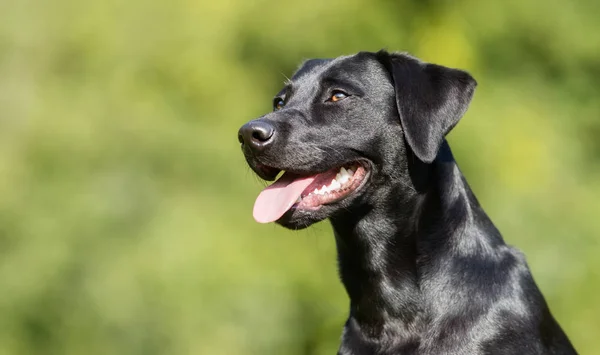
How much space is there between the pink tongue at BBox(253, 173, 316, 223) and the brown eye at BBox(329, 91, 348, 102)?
1.19 feet

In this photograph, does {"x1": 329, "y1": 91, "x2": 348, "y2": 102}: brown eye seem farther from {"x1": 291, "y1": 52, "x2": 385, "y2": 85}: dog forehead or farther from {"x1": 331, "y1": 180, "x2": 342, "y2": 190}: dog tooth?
{"x1": 331, "y1": 180, "x2": 342, "y2": 190}: dog tooth

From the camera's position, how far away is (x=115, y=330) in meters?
7.95

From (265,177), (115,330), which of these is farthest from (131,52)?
(265,177)

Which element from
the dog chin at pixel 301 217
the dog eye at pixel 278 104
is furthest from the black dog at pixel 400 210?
the dog eye at pixel 278 104

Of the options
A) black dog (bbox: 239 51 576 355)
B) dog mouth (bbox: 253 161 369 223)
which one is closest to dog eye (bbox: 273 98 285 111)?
black dog (bbox: 239 51 576 355)

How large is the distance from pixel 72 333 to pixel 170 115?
2175 mm

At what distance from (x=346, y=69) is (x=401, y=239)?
0.79 m

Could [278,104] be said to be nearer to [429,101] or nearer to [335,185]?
[335,185]

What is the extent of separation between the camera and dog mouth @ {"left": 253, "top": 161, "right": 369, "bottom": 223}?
3.66 m

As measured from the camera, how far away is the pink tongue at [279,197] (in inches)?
143

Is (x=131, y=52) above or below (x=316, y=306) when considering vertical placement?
above

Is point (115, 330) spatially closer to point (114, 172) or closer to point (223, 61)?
point (114, 172)

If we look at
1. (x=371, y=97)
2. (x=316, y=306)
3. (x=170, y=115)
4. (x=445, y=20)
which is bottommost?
(x=316, y=306)

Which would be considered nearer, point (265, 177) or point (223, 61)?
point (265, 177)
